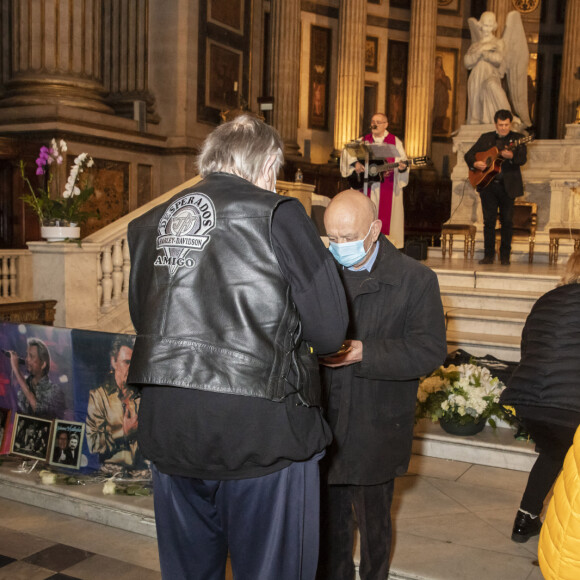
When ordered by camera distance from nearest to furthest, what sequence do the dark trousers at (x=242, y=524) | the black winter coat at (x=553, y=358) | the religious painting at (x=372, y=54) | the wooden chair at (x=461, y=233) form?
the dark trousers at (x=242, y=524)
the black winter coat at (x=553, y=358)
the wooden chair at (x=461, y=233)
the religious painting at (x=372, y=54)

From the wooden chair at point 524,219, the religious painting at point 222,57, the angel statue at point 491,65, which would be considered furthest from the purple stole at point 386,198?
the religious painting at point 222,57

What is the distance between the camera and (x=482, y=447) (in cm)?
489

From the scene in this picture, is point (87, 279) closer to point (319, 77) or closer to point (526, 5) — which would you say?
point (319, 77)

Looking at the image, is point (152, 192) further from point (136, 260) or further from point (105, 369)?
point (136, 260)

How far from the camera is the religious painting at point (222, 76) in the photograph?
1564 centimetres

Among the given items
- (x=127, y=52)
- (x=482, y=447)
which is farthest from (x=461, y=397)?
(x=127, y=52)

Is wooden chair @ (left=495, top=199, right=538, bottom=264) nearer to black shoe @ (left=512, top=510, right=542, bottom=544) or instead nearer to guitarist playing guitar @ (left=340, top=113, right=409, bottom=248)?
guitarist playing guitar @ (left=340, top=113, right=409, bottom=248)

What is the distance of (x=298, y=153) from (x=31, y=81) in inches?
327

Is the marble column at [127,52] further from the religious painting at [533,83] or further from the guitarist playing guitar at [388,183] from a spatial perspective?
the religious painting at [533,83]

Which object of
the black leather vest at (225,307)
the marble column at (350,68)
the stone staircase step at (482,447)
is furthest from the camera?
the marble column at (350,68)

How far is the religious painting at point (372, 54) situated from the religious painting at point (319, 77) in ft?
3.98

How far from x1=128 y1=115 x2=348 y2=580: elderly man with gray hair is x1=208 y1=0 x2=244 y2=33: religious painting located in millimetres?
14788

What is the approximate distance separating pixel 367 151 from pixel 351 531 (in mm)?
6502

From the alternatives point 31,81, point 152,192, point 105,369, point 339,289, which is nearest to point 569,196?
point 152,192
